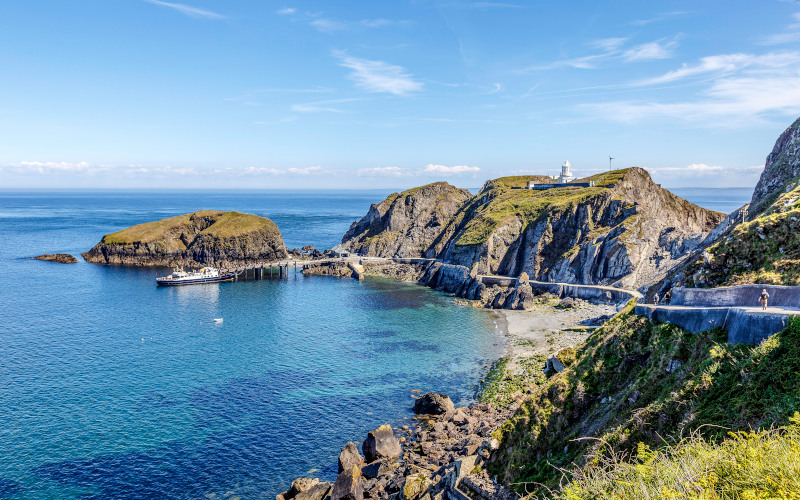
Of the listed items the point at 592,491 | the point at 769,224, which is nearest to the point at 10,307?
the point at 592,491

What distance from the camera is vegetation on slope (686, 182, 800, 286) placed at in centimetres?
3027

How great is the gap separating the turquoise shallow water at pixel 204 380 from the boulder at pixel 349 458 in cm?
142

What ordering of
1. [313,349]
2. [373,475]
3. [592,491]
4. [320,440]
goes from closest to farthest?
[592,491]
[373,475]
[320,440]
[313,349]

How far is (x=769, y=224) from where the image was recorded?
32906mm

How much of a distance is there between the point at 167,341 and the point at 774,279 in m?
71.5

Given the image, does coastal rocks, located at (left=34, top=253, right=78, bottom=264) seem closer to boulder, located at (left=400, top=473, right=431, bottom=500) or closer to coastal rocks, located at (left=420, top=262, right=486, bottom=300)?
coastal rocks, located at (left=420, top=262, right=486, bottom=300)

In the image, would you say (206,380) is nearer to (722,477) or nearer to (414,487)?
(414,487)

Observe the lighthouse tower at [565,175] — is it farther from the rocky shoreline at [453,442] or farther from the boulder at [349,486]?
the boulder at [349,486]

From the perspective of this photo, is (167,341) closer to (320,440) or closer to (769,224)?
(320,440)

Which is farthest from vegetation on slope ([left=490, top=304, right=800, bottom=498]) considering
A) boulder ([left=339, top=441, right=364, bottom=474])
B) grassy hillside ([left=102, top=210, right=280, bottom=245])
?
grassy hillside ([left=102, top=210, right=280, bottom=245])

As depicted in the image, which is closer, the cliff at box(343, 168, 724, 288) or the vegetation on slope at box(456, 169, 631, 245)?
the cliff at box(343, 168, 724, 288)

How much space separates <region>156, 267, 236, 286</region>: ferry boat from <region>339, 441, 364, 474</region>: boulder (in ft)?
304

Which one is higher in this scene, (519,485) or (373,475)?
(519,485)

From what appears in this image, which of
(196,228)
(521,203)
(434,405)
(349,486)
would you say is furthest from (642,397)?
(196,228)
